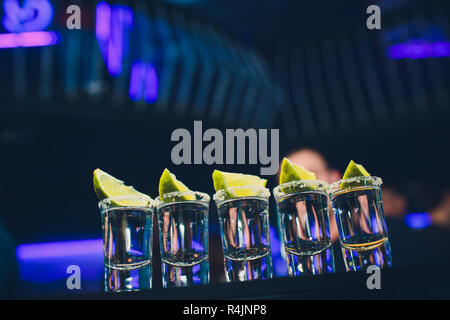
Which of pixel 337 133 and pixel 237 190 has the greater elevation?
pixel 337 133

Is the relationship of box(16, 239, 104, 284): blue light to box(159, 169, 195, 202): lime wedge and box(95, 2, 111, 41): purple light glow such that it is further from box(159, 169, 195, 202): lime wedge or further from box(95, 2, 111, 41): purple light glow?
box(159, 169, 195, 202): lime wedge

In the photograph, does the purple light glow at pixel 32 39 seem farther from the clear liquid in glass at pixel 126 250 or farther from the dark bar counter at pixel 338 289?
the dark bar counter at pixel 338 289

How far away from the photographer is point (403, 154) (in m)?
3.79

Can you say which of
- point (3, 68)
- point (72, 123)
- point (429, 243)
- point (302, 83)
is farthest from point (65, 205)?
point (429, 243)

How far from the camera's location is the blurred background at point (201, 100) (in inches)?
122

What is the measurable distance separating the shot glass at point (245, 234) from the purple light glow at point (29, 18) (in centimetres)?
262

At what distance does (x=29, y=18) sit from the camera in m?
3.03

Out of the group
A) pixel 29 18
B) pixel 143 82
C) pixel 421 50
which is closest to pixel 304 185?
pixel 143 82

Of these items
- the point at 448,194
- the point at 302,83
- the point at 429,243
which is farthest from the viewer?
the point at 302,83

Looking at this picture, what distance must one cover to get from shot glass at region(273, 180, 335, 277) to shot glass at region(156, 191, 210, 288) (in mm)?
169

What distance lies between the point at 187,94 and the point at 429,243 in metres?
2.00
